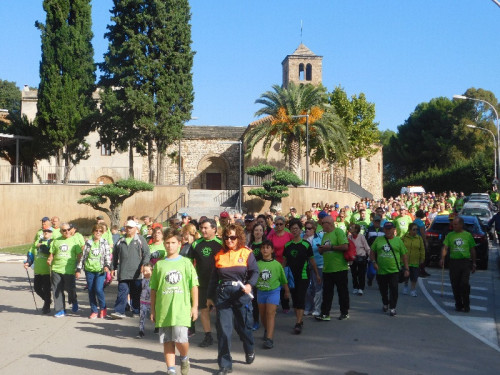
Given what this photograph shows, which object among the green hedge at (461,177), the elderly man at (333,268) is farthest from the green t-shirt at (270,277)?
the green hedge at (461,177)

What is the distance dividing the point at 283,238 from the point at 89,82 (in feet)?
87.5

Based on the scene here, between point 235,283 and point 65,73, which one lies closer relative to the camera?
point 235,283

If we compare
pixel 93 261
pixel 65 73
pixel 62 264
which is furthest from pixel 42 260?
pixel 65 73

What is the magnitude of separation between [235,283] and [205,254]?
4.38ft

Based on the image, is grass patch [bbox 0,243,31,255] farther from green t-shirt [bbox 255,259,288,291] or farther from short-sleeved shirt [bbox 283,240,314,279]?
green t-shirt [bbox 255,259,288,291]

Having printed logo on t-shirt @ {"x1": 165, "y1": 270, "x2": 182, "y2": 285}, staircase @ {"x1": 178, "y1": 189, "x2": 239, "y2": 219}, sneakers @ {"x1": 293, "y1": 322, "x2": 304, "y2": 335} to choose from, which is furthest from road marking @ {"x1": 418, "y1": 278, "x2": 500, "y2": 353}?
staircase @ {"x1": 178, "y1": 189, "x2": 239, "y2": 219}

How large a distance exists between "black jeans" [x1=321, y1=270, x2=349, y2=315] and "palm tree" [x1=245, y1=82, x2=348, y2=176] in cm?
2781

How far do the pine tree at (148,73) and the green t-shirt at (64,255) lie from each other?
22537 millimetres

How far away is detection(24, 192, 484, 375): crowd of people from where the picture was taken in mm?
6977

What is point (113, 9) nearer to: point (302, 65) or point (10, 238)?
point (10, 238)

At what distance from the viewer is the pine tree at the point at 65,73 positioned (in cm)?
3309

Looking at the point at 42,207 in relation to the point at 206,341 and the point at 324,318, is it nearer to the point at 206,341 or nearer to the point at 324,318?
Answer: the point at 324,318

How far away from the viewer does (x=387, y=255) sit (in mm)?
11242

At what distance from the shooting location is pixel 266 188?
34844mm
